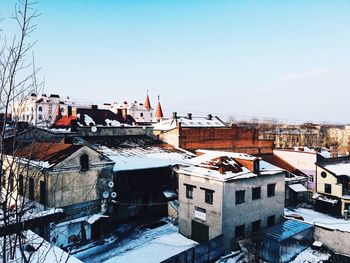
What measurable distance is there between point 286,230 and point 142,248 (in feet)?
30.4

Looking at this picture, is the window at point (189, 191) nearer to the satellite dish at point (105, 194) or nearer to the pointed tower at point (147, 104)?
the satellite dish at point (105, 194)

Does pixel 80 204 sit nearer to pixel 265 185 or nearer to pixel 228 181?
pixel 228 181

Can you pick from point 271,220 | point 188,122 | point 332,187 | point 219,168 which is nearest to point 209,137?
point 188,122

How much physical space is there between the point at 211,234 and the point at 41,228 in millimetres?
10060

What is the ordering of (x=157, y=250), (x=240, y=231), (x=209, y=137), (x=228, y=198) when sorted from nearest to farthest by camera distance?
(x=157, y=250) < (x=228, y=198) < (x=240, y=231) < (x=209, y=137)

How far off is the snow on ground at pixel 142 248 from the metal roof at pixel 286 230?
5142 millimetres

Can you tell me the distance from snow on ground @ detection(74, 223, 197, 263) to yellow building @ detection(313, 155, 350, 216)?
16.0 meters

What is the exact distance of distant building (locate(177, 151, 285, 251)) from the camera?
63.5 ft

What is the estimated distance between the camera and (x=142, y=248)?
734 inches

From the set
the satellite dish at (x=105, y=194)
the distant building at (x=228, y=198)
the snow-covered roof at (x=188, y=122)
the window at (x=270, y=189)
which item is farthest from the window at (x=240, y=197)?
the snow-covered roof at (x=188, y=122)

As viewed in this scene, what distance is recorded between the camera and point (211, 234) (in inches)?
776

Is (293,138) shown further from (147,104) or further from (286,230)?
(286,230)

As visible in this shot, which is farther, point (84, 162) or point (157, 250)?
point (84, 162)

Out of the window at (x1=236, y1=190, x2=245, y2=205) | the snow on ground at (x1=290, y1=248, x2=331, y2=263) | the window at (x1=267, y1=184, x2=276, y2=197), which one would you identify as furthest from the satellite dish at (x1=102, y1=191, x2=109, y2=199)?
the snow on ground at (x1=290, y1=248, x2=331, y2=263)
